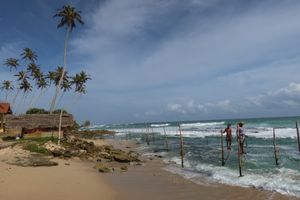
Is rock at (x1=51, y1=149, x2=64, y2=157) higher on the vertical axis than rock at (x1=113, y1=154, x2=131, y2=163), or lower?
higher

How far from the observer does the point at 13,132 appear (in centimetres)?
4153

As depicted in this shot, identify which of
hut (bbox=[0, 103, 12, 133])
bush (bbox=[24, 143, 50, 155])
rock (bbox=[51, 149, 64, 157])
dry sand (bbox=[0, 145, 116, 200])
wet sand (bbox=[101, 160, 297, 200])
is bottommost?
wet sand (bbox=[101, 160, 297, 200])

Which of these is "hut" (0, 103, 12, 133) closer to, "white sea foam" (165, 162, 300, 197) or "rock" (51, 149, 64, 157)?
"rock" (51, 149, 64, 157)

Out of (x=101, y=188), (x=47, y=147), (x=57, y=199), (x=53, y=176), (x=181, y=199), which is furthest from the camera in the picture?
(x=47, y=147)

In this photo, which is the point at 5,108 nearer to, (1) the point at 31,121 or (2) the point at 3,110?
(2) the point at 3,110

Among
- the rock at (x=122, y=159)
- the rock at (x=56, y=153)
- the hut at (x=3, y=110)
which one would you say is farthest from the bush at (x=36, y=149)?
the hut at (x=3, y=110)

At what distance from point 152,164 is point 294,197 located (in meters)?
13.7

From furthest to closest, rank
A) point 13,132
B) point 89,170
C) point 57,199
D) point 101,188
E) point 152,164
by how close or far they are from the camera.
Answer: point 13,132
point 152,164
point 89,170
point 101,188
point 57,199

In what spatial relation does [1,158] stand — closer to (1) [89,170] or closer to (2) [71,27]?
(1) [89,170]

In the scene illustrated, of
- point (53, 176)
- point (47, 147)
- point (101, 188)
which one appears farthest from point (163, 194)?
point (47, 147)

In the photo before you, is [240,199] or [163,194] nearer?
[240,199]

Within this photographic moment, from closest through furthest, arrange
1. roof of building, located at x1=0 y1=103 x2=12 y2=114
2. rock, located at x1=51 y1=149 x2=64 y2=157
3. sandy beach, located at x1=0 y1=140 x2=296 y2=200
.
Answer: sandy beach, located at x1=0 y1=140 x2=296 y2=200, rock, located at x1=51 y1=149 x2=64 y2=157, roof of building, located at x1=0 y1=103 x2=12 y2=114

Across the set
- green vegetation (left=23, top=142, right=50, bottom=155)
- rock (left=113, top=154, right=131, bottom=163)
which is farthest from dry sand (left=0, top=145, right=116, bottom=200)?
green vegetation (left=23, top=142, right=50, bottom=155)

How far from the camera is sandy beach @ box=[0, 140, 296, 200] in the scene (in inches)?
554
